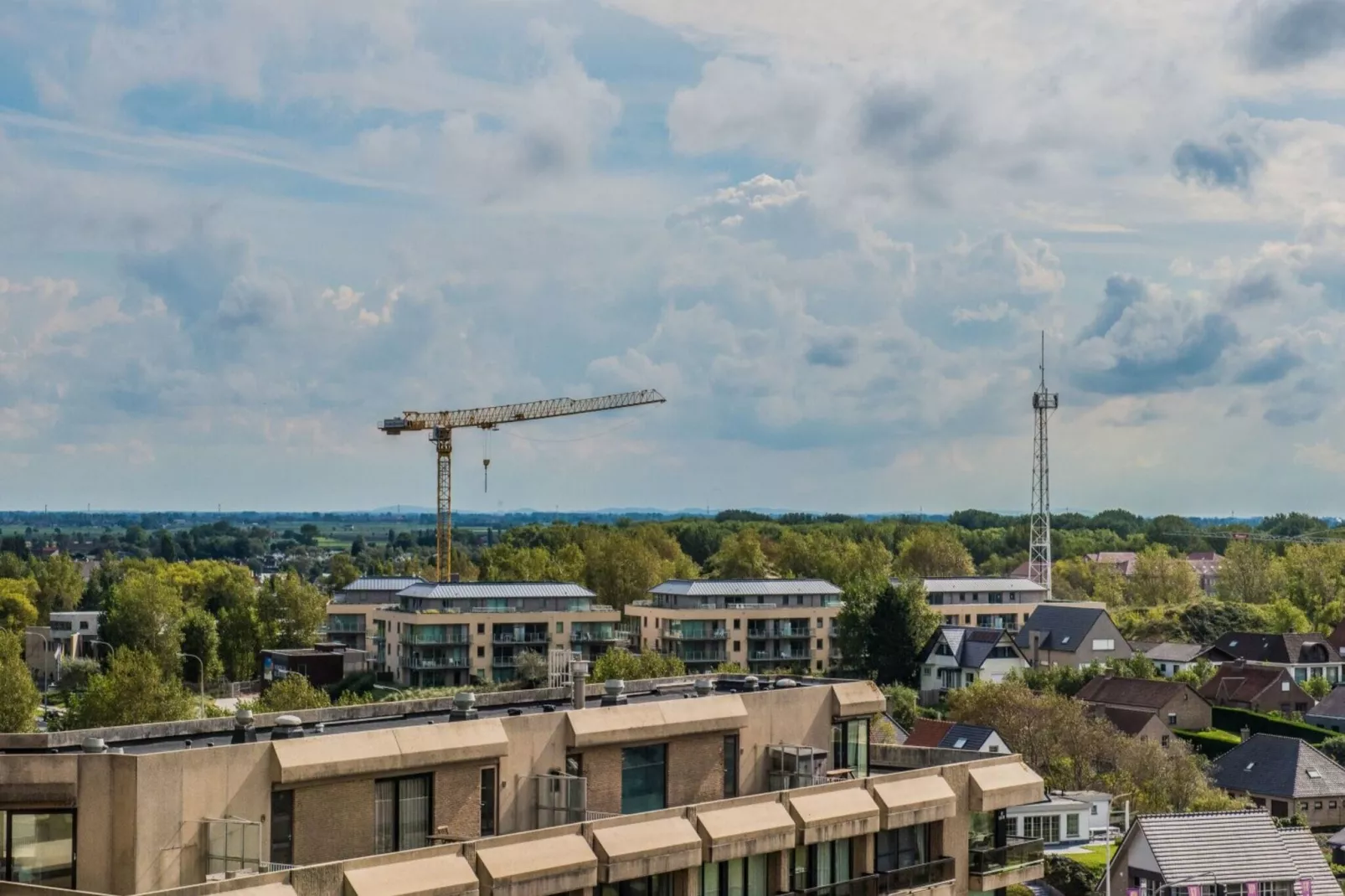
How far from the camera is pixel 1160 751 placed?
83812 millimetres

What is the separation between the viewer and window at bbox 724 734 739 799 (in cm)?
2734

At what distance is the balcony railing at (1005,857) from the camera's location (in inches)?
1157

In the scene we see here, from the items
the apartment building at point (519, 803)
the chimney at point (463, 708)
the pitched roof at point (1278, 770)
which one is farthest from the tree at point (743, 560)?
the chimney at point (463, 708)

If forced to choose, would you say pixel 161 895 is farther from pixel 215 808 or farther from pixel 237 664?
pixel 237 664

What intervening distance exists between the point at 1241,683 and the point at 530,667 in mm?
50544

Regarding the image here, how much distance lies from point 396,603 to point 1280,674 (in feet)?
213

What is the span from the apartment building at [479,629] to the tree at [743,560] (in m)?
50.1

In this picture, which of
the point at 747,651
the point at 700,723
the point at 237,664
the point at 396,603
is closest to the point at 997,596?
the point at 747,651

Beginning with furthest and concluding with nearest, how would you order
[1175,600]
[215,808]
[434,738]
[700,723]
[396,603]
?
[1175,600] < [396,603] < [700,723] < [434,738] < [215,808]

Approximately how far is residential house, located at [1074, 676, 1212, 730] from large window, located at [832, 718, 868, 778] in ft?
253

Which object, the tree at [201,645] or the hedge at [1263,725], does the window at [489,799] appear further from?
the tree at [201,645]

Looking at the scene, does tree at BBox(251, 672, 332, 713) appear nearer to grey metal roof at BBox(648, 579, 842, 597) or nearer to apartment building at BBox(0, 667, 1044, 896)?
grey metal roof at BBox(648, 579, 842, 597)

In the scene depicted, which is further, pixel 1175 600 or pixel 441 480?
pixel 441 480

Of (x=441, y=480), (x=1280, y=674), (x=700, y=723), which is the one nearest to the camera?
(x=700, y=723)
